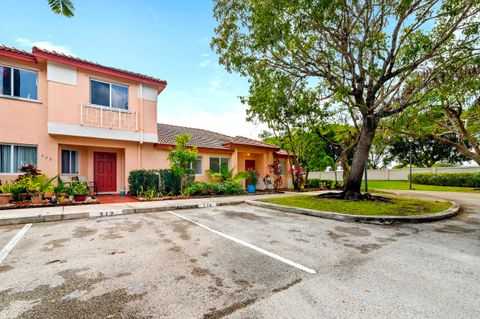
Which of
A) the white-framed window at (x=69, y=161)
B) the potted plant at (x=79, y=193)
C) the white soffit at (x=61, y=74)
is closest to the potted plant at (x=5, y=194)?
the potted plant at (x=79, y=193)

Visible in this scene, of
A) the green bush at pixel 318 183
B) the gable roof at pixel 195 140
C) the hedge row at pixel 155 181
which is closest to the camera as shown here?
the hedge row at pixel 155 181

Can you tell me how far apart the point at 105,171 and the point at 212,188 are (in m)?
6.25

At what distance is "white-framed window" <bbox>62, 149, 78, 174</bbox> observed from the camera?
12336 millimetres

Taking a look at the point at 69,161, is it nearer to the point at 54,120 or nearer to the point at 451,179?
the point at 54,120

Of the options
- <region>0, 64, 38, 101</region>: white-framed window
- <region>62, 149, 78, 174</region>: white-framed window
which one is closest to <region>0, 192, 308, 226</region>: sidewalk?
<region>62, 149, 78, 174</region>: white-framed window

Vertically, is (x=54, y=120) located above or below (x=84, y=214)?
above

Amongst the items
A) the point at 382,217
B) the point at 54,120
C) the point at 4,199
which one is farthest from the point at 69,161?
the point at 382,217

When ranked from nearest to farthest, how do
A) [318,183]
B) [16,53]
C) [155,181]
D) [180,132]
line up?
[16,53] → [155,181] → [180,132] → [318,183]

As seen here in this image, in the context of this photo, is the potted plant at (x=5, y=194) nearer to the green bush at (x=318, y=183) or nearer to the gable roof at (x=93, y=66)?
the gable roof at (x=93, y=66)

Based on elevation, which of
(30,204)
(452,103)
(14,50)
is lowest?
(30,204)

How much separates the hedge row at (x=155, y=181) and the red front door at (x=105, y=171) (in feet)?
4.73

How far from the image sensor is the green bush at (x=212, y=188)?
521 inches

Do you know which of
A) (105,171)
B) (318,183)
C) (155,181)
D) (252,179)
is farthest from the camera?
(318,183)

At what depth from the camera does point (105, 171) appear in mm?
13602
